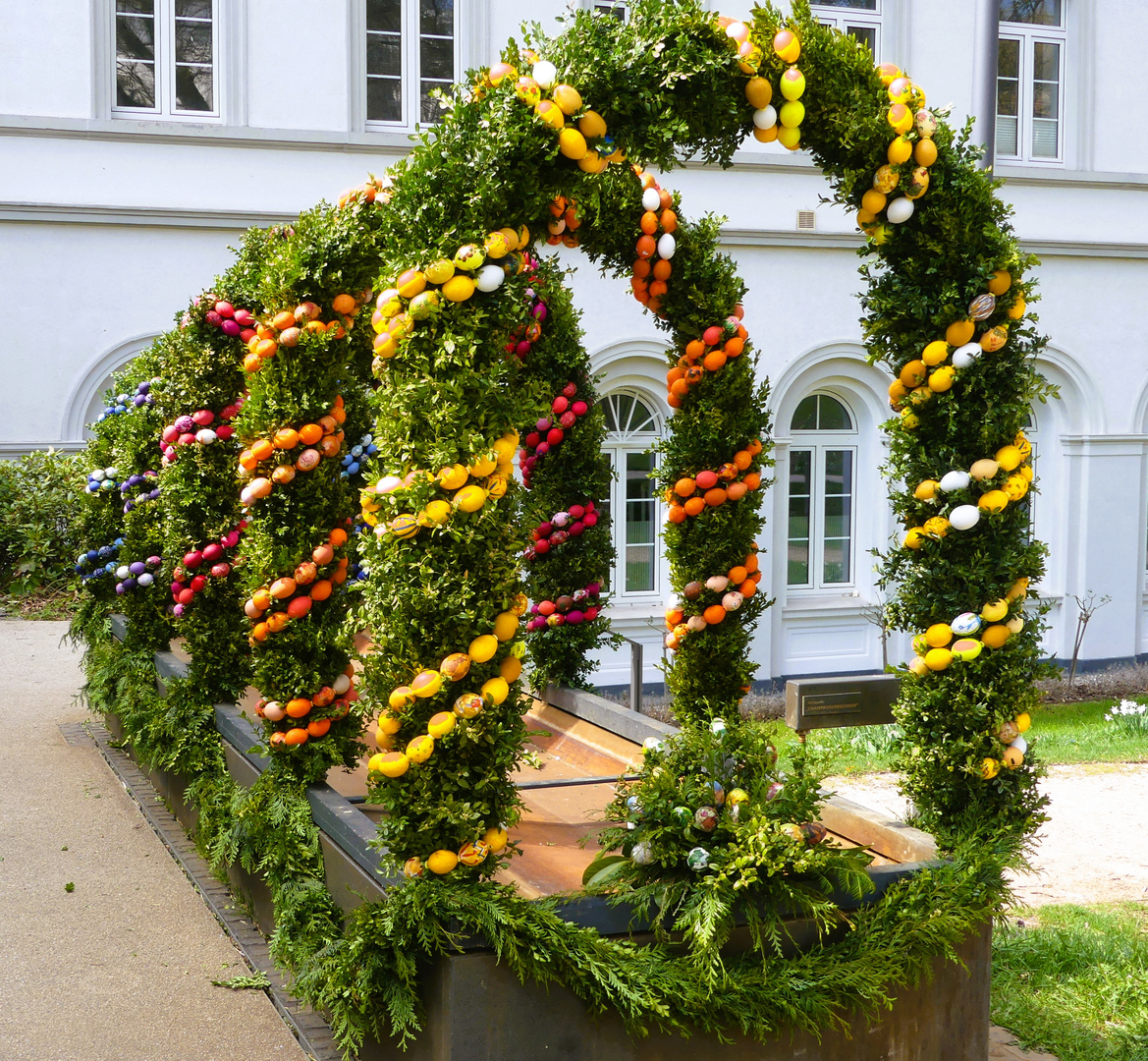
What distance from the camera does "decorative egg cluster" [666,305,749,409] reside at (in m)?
5.39

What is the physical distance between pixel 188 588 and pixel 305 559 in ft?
4.97

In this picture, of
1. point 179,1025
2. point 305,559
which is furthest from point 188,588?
point 179,1025

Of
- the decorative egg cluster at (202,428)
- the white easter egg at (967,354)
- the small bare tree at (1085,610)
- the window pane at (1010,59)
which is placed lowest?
the small bare tree at (1085,610)

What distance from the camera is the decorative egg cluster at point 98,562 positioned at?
8.09 m

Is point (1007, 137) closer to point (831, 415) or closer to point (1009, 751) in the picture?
point (831, 415)

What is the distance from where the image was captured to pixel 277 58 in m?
12.0

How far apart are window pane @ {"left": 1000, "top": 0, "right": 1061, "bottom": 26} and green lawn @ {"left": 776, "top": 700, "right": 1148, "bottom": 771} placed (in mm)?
8309

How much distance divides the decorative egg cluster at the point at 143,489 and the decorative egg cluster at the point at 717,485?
3.33 meters

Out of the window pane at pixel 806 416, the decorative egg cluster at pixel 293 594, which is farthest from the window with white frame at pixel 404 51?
the decorative egg cluster at pixel 293 594

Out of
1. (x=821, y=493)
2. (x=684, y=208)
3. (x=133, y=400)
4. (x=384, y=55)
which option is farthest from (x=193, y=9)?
(x=821, y=493)

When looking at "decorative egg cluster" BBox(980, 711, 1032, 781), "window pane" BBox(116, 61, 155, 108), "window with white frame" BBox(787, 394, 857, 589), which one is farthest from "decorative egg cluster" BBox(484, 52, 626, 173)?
"window with white frame" BBox(787, 394, 857, 589)

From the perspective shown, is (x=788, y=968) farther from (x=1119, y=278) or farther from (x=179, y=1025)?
(x=1119, y=278)

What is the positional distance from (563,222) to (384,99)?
913cm

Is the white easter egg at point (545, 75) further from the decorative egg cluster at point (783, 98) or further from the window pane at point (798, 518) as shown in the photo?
the window pane at point (798, 518)
